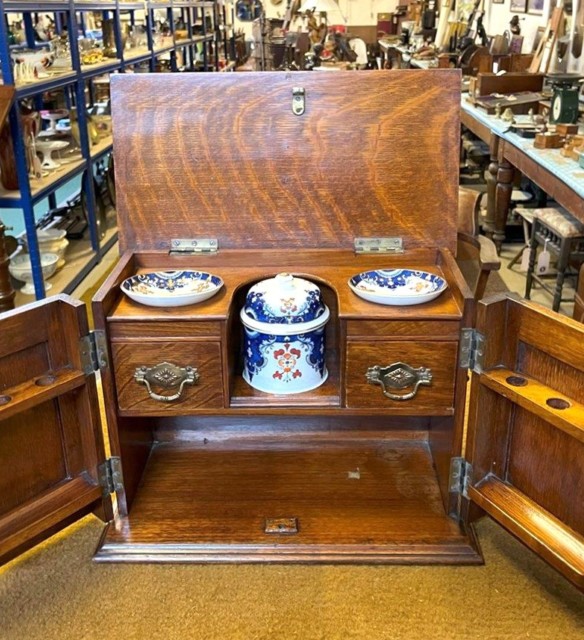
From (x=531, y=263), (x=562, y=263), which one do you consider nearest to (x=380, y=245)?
(x=562, y=263)

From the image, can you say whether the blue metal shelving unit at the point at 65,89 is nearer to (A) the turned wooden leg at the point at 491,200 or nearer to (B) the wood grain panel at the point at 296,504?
(B) the wood grain panel at the point at 296,504

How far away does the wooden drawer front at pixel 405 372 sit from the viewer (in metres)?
1.41

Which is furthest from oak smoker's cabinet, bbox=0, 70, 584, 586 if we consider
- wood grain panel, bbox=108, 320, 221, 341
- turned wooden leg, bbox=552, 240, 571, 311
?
turned wooden leg, bbox=552, 240, 571, 311

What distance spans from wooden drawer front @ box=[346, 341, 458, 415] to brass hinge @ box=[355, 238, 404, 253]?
11.5 inches

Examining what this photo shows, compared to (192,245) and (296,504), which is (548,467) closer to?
(296,504)

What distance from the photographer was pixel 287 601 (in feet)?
4.66

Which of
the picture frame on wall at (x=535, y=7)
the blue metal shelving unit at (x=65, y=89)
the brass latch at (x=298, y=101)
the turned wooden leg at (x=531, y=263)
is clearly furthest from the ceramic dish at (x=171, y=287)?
the picture frame on wall at (x=535, y=7)

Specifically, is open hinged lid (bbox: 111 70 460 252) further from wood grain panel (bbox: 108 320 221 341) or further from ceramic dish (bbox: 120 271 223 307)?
wood grain panel (bbox: 108 320 221 341)

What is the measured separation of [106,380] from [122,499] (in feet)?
1.03

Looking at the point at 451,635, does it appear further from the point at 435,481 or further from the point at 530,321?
the point at 530,321

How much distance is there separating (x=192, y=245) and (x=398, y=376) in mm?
560

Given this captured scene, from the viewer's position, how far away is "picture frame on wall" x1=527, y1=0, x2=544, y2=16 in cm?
488

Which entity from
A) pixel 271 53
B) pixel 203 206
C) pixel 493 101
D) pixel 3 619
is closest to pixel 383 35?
pixel 271 53

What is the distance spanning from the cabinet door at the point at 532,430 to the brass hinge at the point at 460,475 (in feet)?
0.05
